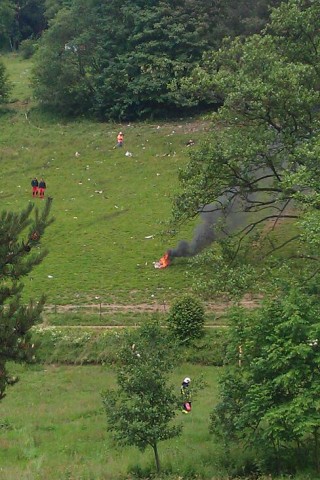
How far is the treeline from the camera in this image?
160ft

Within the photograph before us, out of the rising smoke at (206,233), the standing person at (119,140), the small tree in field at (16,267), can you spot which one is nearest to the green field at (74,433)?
the small tree in field at (16,267)

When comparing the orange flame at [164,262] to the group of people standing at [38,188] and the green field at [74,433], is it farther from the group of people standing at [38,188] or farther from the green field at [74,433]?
the group of people standing at [38,188]

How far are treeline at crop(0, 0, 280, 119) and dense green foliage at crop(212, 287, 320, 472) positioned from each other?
31.1 meters

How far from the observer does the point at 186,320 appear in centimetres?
2648

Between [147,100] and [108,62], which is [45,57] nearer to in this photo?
[108,62]

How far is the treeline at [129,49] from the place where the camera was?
160 ft

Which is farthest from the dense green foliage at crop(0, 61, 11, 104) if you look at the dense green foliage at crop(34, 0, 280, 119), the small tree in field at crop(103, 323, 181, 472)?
the small tree in field at crop(103, 323, 181, 472)

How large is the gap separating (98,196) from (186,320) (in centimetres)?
1524

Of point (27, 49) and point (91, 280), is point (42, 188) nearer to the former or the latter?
point (91, 280)

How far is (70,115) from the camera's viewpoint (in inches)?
2090

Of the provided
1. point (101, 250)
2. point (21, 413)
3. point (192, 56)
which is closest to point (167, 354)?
point (21, 413)

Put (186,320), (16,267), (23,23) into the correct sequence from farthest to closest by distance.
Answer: (23,23) < (186,320) < (16,267)

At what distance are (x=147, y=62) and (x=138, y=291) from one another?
22990 mm

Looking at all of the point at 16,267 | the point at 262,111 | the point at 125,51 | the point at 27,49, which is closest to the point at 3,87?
the point at 125,51
